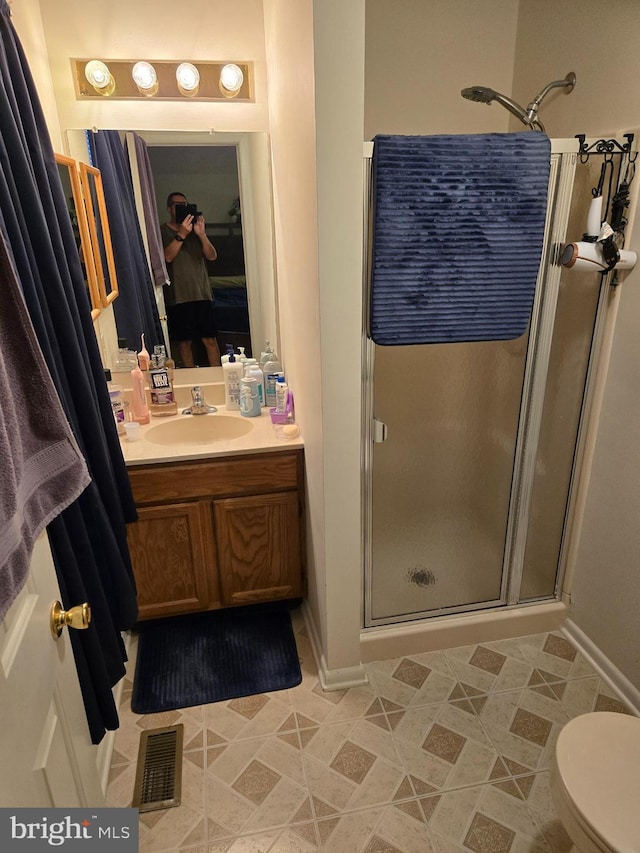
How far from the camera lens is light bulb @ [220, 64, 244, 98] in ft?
6.71

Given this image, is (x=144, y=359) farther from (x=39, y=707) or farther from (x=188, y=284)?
(x=39, y=707)

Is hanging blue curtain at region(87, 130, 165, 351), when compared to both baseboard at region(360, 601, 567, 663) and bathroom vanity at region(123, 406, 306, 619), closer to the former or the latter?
bathroom vanity at region(123, 406, 306, 619)

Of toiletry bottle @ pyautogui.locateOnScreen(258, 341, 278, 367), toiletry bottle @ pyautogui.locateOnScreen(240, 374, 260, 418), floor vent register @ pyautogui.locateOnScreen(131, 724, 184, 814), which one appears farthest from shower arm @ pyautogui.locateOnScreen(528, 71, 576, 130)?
floor vent register @ pyautogui.locateOnScreen(131, 724, 184, 814)

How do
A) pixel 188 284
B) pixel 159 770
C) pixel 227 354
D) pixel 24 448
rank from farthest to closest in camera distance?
1. pixel 227 354
2. pixel 188 284
3. pixel 159 770
4. pixel 24 448

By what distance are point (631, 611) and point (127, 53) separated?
2.65 metres

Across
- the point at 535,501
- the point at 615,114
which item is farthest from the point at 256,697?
the point at 615,114

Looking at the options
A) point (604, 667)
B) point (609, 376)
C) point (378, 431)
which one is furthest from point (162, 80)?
point (604, 667)

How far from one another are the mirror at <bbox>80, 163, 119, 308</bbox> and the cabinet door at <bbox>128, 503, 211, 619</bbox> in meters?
0.86

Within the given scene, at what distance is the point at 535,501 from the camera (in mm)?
2055

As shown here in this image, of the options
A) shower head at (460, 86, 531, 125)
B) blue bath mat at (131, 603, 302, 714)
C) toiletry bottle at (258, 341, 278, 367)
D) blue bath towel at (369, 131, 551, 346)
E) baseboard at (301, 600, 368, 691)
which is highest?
shower head at (460, 86, 531, 125)

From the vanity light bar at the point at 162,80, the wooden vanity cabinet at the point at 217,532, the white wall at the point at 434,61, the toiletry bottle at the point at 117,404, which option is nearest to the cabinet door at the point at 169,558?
the wooden vanity cabinet at the point at 217,532

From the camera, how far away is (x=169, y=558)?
206cm

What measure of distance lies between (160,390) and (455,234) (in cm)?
135

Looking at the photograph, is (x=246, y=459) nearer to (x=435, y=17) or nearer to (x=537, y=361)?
(x=537, y=361)
